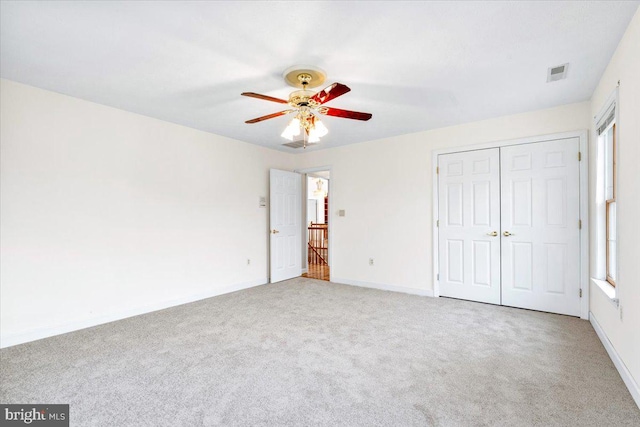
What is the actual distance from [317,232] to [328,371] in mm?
5931

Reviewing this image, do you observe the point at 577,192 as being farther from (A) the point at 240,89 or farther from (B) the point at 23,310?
(B) the point at 23,310

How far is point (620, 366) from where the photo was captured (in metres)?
2.32

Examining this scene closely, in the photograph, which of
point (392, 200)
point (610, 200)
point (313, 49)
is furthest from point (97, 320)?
point (610, 200)

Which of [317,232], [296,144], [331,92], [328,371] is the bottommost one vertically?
[328,371]

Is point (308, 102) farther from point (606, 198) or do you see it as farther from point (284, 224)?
point (284, 224)

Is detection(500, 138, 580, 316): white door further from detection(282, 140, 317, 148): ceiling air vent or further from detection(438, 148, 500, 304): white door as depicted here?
detection(282, 140, 317, 148): ceiling air vent

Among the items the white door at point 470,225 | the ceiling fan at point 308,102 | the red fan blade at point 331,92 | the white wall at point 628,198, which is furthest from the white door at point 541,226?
the red fan blade at point 331,92

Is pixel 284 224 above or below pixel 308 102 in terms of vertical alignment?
below

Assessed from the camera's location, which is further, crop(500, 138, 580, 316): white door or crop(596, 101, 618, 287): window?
crop(500, 138, 580, 316): white door

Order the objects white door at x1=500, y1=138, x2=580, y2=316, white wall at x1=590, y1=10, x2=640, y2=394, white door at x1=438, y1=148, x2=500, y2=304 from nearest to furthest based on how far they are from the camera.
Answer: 1. white wall at x1=590, y1=10, x2=640, y2=394
2. white door at x1=500, y1=138, x2=580, y2=316
3. white door at x1=438, y1=148, x2=500, y2=304

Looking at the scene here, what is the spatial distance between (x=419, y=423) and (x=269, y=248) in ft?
13.6

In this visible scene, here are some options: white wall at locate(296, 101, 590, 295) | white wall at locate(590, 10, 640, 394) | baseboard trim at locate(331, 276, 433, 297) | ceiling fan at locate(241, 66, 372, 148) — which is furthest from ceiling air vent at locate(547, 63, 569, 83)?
baseboard trim at locate(331, 276, 433, 297)

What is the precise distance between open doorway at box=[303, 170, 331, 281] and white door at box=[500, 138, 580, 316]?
2.84 metres

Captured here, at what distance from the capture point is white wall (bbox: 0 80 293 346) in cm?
299
